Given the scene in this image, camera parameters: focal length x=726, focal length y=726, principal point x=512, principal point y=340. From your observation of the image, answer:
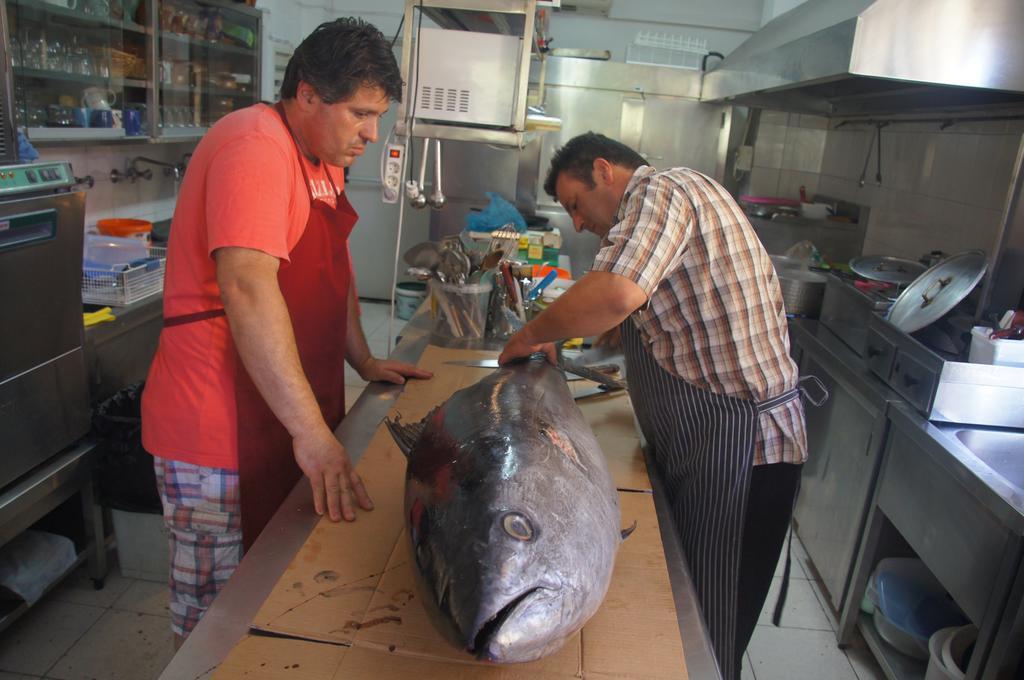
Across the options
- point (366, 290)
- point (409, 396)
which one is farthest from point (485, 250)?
point (366, 290)

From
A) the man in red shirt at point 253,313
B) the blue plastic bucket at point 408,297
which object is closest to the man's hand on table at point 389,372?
the man in red shirt at point 253,313

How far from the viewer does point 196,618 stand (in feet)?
5.10

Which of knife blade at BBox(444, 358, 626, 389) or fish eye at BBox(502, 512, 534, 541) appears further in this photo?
knife blade at BBox(444, 358, 626, 389)

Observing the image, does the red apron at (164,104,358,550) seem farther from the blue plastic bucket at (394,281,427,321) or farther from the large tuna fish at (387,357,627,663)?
the blue plastic bucket at (394,281,427,321)

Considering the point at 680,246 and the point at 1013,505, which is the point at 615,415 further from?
the point at 1013,505

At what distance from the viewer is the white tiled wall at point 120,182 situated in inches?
135

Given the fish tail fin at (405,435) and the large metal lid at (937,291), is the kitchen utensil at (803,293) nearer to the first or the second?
the large metal lid at (937,291)

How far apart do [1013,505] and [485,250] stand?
164cm

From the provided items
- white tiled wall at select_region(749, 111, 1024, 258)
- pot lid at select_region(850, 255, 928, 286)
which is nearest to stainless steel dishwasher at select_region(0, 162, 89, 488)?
pot lid at select_region(850, 255, 928, 286)

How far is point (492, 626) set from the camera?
0.82m

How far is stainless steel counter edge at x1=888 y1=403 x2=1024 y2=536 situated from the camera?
1.73 m

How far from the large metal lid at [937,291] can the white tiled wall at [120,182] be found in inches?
129

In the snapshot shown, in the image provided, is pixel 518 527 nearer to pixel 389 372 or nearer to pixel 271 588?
pixel 271 588

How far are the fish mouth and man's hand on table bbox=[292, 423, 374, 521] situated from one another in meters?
0.50
